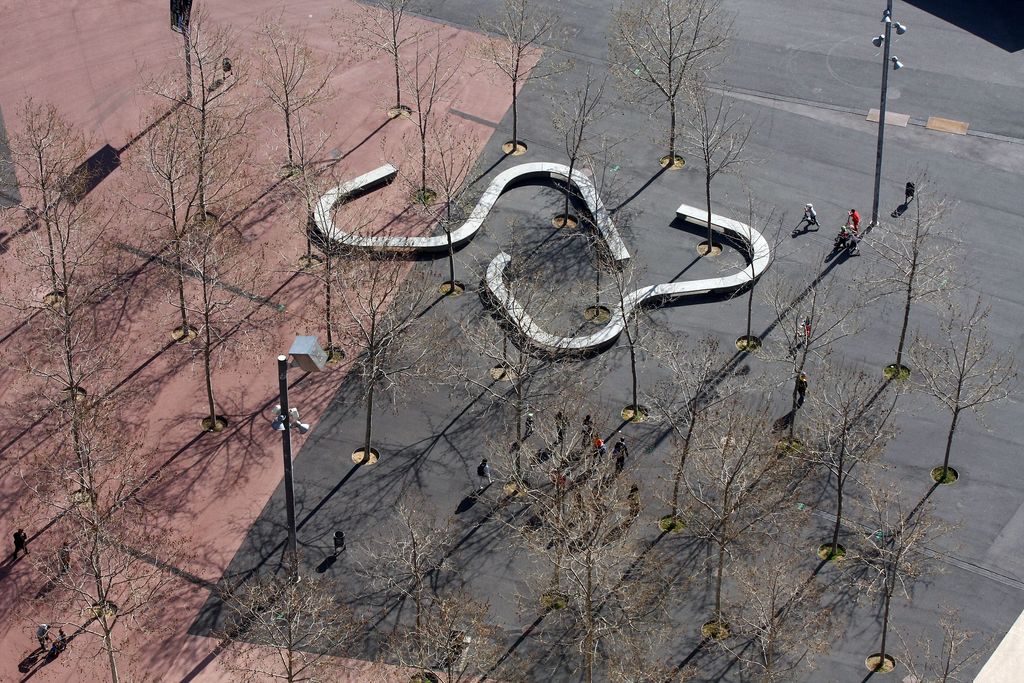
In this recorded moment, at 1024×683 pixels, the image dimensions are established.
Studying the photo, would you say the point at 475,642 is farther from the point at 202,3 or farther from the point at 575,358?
the point at 202,3

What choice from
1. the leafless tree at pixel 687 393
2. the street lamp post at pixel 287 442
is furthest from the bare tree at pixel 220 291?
the leafless tree at pixel 687 393

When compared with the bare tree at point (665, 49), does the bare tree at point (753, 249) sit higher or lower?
lower

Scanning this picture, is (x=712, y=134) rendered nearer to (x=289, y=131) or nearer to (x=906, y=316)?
(x=906, y=316)

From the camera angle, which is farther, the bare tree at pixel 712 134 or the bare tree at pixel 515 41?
the bare tree at pixel 515 41

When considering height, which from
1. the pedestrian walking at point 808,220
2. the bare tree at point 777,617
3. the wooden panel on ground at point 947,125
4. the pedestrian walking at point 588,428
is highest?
the wooden panel on ground at point 947,125

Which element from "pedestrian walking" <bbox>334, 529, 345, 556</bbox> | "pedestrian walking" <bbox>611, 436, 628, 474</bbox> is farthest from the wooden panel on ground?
"pedestrian walking" <bbox>334, 529, 345, 556</bbox>

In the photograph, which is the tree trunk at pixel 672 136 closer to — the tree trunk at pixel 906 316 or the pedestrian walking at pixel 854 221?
the pedestrian walking at pixel 854 221
